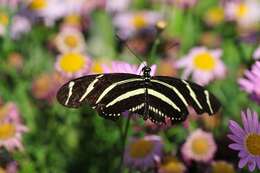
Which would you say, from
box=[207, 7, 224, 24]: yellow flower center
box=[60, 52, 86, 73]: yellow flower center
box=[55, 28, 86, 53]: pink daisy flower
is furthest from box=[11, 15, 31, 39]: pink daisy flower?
box=[207, 7, 224, 24]: yellow flower center

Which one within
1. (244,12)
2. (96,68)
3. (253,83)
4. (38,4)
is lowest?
(253,83)

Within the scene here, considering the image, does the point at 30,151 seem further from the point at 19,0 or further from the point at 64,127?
the point at 19,0

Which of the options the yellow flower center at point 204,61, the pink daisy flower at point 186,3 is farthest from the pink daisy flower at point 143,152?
the pink daisy flower at point 186,3

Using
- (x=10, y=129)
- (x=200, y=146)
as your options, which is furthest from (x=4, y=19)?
(x=200, y=146)

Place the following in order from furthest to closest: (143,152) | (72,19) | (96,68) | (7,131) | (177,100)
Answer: (72,19)
(96,68)
(7,131)
(143,152)
(177,100)

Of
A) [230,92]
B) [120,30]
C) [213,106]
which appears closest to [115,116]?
[213,106]

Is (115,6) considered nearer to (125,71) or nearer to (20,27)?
(20,27)

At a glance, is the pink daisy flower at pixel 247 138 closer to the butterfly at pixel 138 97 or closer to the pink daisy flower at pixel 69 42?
the butterfly at pixel 138 97
